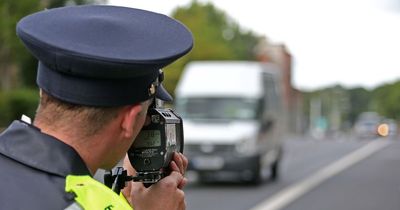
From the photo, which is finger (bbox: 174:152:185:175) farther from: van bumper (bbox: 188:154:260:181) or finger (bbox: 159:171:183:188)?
van bumper (bbox: 188:154:260:181)

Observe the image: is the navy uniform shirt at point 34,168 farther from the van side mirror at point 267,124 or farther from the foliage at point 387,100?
the foliage at point 387,100

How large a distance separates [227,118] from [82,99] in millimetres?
16351

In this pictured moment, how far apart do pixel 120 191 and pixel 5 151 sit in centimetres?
37

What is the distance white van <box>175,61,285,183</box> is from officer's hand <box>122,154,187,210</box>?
15112mm

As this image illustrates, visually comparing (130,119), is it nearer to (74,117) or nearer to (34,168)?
(74,117)

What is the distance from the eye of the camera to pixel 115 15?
1657mm

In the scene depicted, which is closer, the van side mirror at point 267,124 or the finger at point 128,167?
the finger at point 128,167

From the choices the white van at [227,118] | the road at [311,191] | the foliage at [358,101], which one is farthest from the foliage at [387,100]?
the white van at [227,118]

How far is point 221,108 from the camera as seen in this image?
17.9 meters

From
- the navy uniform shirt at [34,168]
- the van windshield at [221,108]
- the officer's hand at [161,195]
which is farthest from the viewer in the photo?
the van windshield at [221,108]

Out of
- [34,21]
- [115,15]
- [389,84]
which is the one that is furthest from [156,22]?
[389,84]

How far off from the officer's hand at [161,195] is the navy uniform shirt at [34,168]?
24 cm

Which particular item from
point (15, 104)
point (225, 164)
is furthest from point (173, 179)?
point (15, 104)

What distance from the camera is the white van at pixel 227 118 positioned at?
17.3 meters
